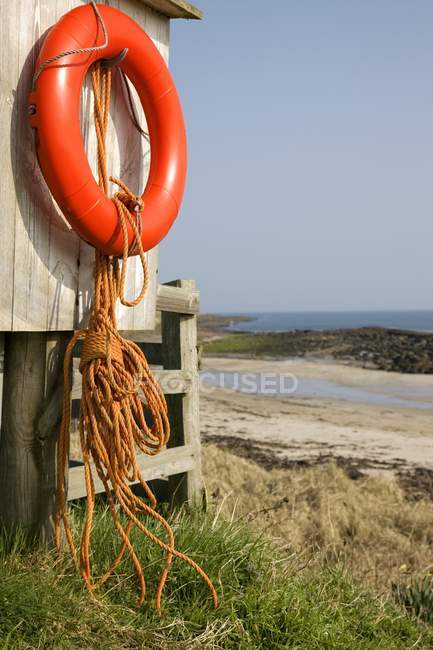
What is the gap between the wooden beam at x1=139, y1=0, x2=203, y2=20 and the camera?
3.61 metres

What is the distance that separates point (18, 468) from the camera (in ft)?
10.5

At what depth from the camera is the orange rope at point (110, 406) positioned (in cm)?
295

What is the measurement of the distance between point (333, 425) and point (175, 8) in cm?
881

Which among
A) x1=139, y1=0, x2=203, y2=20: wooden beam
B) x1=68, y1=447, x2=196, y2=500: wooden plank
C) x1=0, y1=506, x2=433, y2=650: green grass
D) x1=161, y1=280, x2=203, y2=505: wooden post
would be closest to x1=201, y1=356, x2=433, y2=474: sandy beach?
x1=161, y1=280, x2=203, y2=505: wooden post

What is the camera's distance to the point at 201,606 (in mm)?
2990

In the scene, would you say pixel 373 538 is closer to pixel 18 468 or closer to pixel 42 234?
pixel 18 468

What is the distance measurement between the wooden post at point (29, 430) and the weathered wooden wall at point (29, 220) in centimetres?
20

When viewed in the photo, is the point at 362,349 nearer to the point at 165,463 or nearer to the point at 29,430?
the point at 165,463

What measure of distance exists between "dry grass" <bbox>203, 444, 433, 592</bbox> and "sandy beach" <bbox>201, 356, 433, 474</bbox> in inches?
53.3

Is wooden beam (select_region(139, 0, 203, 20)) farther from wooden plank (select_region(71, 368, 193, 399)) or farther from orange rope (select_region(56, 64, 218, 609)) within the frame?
wooden plank (select_region(71, 368, 193, 399))

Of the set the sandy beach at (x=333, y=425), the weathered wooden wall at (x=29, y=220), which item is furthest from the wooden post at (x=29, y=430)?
the sandy beach at (x=333, y=425)

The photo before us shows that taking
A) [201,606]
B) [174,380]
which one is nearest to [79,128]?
[174,380]

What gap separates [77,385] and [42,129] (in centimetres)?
130

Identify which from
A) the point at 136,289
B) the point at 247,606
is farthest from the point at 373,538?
the point at 136,289
